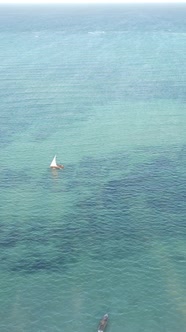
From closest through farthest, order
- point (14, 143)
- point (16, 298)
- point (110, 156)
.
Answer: point (16, 298), point (110, 156), point (14, 143)

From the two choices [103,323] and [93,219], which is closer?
[103,323]

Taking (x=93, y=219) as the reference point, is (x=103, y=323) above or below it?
below

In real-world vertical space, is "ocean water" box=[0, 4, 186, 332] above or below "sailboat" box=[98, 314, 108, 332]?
above

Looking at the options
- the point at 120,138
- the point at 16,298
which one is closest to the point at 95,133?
the point at 120,138

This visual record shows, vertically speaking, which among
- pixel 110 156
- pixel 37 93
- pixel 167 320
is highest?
pixel 37 93

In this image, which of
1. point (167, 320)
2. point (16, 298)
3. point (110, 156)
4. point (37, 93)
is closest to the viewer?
point (167, 320)

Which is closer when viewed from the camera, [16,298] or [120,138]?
[16,298]

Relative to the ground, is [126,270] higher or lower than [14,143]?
lower

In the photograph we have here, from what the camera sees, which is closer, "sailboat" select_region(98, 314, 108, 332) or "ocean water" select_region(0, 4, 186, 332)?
"sailboat" select_region(98, 314, 108, 332)

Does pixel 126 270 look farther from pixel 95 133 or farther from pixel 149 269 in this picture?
pixel 95 133

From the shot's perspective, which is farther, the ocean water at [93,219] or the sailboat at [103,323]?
the ocean water at [93,219]

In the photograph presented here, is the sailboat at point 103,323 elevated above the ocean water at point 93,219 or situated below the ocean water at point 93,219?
below
